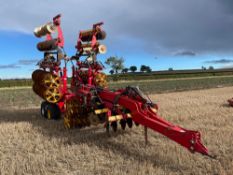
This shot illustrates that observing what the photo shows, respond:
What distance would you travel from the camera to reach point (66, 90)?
9344 millimetres

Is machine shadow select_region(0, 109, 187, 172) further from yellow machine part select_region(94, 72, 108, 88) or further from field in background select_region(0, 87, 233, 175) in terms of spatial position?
yellow machine part select_region(94, 72, 108, 88)

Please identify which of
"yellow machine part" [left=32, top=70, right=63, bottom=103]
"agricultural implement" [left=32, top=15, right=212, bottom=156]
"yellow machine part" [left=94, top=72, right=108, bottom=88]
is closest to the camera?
"agricultural implement" [left=32, top=15, right=212, bottom=156]

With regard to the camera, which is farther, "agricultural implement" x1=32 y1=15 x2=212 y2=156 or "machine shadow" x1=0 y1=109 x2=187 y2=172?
"agricultural implement" x1=32 y1=15 x2=212 y2=156

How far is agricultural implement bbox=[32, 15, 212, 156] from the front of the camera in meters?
6.83

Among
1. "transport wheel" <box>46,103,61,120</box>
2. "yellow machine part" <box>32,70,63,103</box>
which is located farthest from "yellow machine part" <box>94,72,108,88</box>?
"transport wheel" <box>46,103,61,120</box>

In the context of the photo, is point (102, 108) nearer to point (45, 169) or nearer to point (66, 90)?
point (66, 90)

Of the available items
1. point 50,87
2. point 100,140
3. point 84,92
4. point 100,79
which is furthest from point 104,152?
point 100,79

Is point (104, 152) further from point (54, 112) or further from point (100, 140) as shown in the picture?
point (54, 112)

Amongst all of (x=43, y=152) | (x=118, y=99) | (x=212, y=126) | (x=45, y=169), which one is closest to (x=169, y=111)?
(x=212, y=126)

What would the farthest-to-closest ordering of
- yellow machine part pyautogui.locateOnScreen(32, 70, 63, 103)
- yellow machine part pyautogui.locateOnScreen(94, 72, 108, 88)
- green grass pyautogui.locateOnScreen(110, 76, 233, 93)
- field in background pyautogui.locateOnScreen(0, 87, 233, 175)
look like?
green grass pyautogui.locateOnScreen(110, 76, 233, 93) < yellow machine part pyautogui.locateOnScreen(94, 72, 108, 88) < yellow machine part pyautogui.locateOnScreen(32, 70, 63, 103) < field in background pyautogui.locateOnScreen(0, 87, 233, 175)

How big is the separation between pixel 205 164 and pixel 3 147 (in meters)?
4.05

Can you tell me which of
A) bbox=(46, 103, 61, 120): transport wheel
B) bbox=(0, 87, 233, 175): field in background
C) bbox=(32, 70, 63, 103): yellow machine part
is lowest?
bbox=(0, 87, 233, 175): field in background

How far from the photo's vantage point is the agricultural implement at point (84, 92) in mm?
6828

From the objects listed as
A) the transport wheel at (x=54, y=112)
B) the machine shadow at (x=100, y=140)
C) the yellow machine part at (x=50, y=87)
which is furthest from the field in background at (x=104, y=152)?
the transport wheel at (x=54, y=112)
